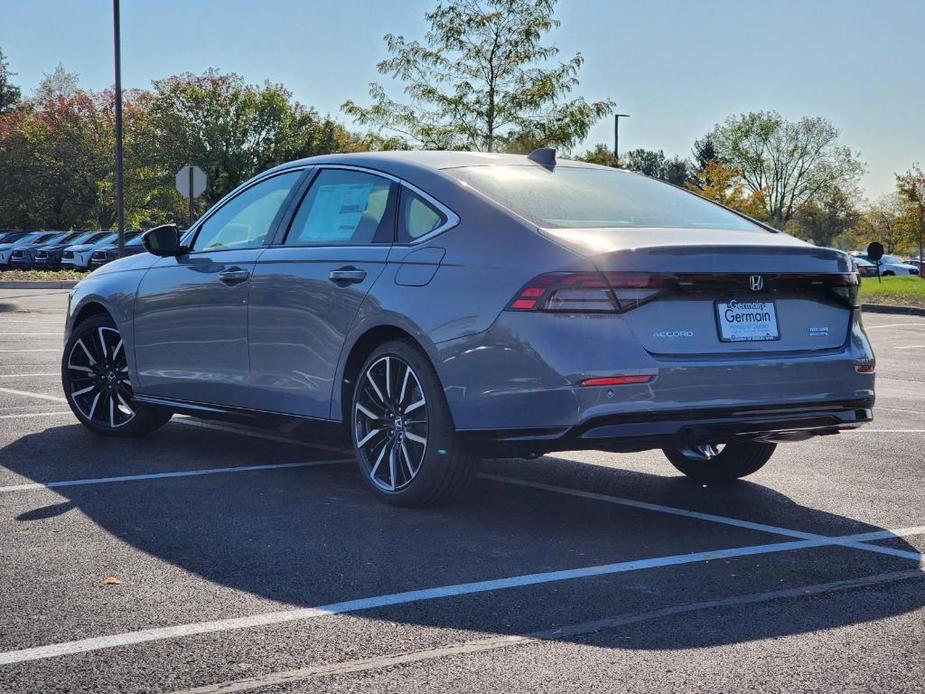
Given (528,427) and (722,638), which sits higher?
(528,427)

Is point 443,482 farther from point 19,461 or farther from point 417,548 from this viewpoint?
point 19,461

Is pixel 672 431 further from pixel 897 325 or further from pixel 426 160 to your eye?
pixel 897 325

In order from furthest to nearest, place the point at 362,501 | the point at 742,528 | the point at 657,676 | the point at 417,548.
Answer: the point at 362,501
the point at 742,528
the point at 417,548
the point at 657,676

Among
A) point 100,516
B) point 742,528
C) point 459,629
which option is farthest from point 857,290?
point 100,516

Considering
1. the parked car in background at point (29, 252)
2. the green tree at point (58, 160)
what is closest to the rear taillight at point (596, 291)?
the parked car in background at point (29, 252)

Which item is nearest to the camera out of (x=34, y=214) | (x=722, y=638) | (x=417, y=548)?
(x=722, y=638)

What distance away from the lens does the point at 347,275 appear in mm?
6266

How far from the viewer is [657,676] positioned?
11.9 ft

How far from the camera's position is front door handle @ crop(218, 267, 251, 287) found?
23.0ft

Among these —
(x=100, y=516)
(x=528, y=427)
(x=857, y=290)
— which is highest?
(x=857, y=290)

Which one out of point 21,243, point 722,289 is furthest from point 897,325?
point 21,243

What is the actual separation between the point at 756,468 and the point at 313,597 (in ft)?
10.6

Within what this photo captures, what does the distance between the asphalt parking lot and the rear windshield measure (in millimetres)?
1353

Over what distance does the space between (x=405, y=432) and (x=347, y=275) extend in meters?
0.85
